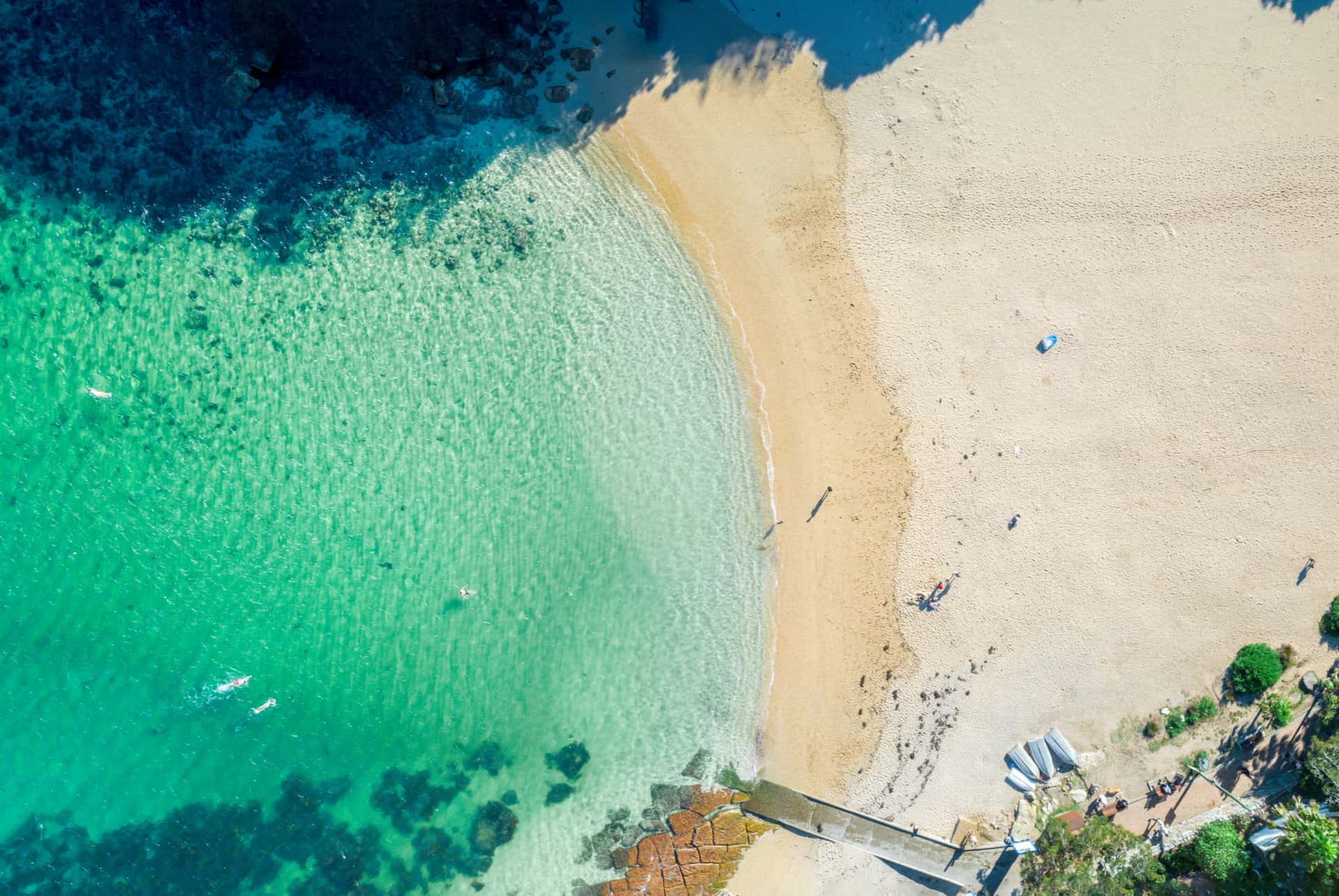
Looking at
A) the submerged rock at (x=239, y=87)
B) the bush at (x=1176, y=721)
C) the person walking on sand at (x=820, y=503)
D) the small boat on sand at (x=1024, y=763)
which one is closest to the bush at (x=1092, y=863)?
the small boat on sand at (x=1024, y=763)

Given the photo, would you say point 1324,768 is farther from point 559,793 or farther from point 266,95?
point 266,95

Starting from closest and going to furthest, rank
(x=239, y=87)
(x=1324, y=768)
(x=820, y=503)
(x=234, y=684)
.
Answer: (x=1324, y=768) → (x=820, y=503) → (x=239, y=87) → (x=234, y=684)

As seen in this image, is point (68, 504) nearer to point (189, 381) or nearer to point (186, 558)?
point (186, 558)

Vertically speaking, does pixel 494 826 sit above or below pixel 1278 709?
below

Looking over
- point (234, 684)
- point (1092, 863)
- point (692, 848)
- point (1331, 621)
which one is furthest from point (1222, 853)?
point (234, 684)

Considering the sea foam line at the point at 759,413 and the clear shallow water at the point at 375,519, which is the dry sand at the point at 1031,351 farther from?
the clear shallow water at the point at 375,519
